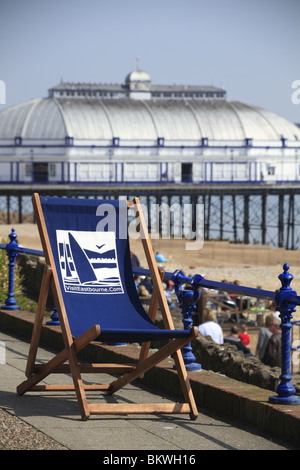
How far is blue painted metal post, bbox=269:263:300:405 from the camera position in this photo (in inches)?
197

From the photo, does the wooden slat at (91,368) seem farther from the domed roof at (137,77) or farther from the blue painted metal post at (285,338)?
the domed roof at (137,77)

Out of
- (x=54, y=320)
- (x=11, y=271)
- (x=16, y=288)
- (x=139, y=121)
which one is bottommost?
(x=16, y=288)

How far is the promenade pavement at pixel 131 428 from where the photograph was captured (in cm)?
467

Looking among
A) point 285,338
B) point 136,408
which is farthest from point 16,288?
point 285,338

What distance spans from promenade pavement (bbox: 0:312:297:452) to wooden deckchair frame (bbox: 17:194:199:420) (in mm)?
62

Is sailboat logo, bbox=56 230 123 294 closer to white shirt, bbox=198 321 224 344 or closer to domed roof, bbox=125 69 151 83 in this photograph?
white shirt, bbox=198 321 224 344

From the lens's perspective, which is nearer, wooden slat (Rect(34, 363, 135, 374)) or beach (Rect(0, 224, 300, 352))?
wooden slat (Rect(34, 363, 135, 374))

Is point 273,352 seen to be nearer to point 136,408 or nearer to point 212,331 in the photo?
point 212,331

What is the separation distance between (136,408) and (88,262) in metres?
0.98

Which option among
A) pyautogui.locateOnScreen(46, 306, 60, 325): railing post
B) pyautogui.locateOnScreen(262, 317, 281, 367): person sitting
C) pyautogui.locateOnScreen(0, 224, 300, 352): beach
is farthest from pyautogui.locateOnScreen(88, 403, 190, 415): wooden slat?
pyautogui.locateOnScreen(0, 224, 300, 352): beach

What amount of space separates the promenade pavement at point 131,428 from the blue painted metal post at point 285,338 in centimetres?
21

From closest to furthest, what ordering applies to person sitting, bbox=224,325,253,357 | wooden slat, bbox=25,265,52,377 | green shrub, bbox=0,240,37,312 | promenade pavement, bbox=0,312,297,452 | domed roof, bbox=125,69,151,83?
promenade pavement, bbox=0,312,297,452 < wooden slat, bbox=25,265,52,377 < green shrub, bbox=0,240,37,312 < person sitting, bbox=224,325,253,357 < domed roof, bbox=125,69,151,83

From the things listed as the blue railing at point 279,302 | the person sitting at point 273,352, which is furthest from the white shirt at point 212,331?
the blue railing at point 279,302

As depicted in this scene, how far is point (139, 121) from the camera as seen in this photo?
220 feet
